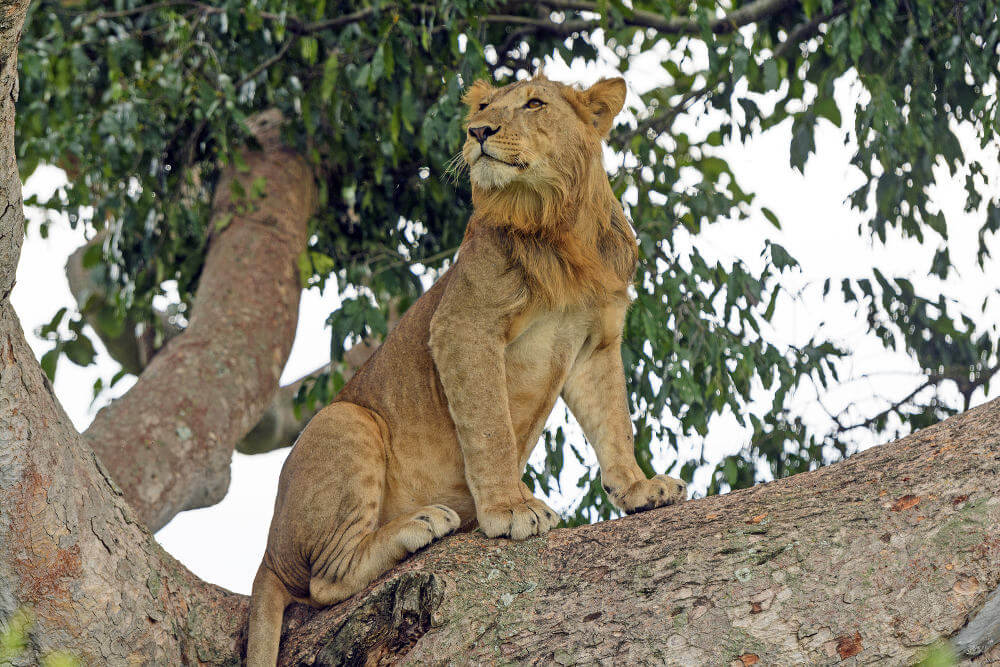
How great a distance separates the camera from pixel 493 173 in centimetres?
301

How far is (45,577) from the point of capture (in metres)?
2.19

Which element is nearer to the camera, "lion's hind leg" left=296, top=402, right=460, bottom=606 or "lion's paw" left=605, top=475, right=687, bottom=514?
"lion's hind leg" left=296, top=402, right=460, bottom=606

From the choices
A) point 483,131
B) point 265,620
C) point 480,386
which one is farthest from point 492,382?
point 265,620

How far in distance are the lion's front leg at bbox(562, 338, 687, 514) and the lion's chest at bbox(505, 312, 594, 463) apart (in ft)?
0.46

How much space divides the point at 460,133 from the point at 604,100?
140 cm

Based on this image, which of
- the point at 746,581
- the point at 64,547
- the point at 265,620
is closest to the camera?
the point at 746,581

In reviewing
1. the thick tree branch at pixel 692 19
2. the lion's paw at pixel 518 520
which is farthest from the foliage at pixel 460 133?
the lion's paw at pixel 518 520

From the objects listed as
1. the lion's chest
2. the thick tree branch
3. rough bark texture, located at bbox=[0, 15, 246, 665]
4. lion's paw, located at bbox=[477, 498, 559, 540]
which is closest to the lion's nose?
the lion's chest

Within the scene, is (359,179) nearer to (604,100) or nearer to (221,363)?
(221,363)

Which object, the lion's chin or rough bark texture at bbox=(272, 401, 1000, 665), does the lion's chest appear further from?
rough bark texture at bbox=(272, 401, 1000, 665)

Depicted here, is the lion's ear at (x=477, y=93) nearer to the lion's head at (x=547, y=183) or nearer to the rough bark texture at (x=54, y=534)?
the lion's head at (x=547, y=183)

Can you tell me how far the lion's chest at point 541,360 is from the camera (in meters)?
3.15

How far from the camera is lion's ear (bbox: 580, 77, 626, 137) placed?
128 inches

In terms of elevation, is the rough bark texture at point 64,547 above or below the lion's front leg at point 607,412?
below
